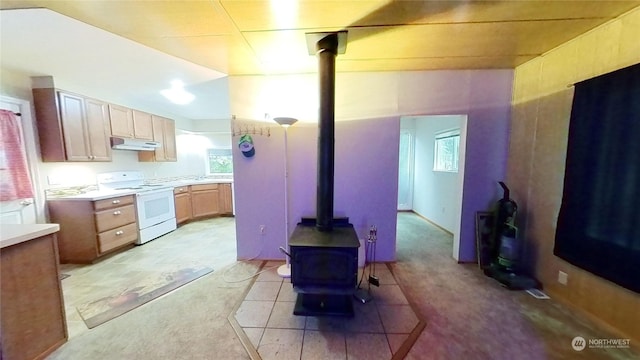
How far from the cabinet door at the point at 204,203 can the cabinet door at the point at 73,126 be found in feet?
6.52

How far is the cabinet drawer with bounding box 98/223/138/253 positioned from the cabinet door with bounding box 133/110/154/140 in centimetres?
165

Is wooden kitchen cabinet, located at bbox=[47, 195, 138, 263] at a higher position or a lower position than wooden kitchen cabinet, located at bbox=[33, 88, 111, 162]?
lower

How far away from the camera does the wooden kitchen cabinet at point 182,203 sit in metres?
4.53

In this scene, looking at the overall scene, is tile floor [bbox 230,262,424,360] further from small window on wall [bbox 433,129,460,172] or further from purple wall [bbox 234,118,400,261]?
A: small window on wall [bbox 433,129,460,172]

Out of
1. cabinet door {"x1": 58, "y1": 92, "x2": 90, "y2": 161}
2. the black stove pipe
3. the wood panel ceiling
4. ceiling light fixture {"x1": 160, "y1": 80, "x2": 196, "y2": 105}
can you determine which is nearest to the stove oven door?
cabinet door {"x1": 58, "y1": 92, "x2": 90, "y2": 161}

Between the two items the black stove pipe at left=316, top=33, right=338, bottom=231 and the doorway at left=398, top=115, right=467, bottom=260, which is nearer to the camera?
the black stove pipe at left=316, top=33, right=338, bottom=231

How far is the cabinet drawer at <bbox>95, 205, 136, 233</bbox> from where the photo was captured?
Result: 3.03 metres

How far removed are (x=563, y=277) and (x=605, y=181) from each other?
100 cm

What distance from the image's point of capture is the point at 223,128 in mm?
5672

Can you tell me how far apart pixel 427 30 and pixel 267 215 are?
8.57 ft

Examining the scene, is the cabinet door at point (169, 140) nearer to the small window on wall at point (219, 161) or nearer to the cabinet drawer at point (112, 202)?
the small window on wall at point (219, 161)

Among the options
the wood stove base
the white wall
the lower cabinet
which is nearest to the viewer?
the wood stove base

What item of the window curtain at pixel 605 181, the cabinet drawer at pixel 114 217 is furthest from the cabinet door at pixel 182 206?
the window curtain at pixel 605 181

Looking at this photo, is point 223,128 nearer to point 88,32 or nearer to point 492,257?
point 88,32
